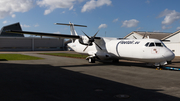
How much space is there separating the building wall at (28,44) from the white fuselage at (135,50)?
212 feet

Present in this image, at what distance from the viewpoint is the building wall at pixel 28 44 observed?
74562 mm

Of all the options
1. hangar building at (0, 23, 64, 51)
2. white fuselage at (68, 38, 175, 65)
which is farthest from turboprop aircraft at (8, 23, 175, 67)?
hangar building at (0, 23, 64, 51)

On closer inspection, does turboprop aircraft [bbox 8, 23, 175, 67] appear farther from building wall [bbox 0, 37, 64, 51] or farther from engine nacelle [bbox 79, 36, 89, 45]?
building wall [bbox 0, 37, 64, 51]

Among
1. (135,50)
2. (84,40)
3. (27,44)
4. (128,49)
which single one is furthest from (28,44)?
(135,50)

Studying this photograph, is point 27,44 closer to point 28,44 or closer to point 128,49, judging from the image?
point 28,44

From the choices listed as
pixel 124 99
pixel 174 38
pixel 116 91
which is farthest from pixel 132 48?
pixel 174 38

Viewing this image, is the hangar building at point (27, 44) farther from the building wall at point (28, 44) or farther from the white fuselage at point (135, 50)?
the white fuselage at point (135, 50)

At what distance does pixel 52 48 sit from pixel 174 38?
61.5m

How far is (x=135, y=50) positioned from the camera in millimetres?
15812

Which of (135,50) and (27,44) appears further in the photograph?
(27,44)

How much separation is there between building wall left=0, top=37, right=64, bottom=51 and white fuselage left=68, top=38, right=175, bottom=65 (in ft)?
212

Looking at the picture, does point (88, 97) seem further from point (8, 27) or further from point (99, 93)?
point (8, 27)

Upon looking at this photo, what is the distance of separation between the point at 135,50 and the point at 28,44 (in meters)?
72.2

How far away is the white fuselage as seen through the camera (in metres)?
14.0
